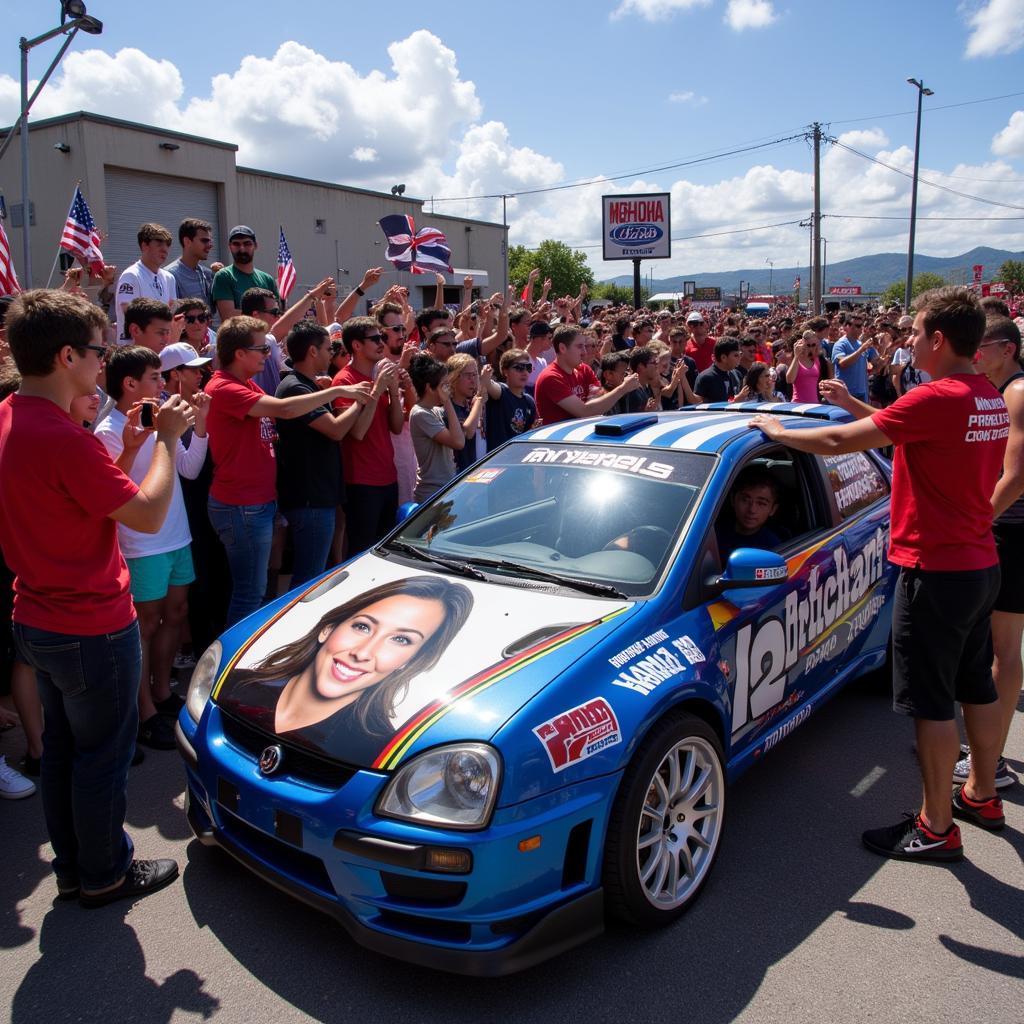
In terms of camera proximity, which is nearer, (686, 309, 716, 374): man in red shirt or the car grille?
the car grille

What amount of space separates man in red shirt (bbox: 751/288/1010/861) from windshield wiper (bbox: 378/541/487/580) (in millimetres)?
1424

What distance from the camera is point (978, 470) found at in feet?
10.3

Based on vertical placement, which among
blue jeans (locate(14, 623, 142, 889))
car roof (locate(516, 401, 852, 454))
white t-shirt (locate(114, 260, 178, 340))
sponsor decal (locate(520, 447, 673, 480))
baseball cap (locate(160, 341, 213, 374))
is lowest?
blue jeans (locate(14, 623, 142, 889))

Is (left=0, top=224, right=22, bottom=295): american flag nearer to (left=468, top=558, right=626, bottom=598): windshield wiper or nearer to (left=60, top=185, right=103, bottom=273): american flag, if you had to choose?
(left=60, top=185, right=103, bottom=273): american flag

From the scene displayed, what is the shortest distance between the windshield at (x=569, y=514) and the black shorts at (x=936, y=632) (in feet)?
3.03

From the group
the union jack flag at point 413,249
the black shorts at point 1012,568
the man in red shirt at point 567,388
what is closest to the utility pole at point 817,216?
the union jack flag at point 413,249

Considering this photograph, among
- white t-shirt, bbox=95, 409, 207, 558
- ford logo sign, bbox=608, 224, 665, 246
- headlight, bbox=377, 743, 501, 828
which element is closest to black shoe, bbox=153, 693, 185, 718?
white t-shirt, bbox=95, 409, 207, 558

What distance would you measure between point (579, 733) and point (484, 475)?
1.77 m

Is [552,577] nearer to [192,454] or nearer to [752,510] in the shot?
[752,510]

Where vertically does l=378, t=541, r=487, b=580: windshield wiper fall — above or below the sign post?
below

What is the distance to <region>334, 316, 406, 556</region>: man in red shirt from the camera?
542 cm

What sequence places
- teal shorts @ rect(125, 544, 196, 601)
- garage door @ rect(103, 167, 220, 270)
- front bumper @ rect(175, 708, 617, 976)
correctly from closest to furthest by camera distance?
front bumper @ rect(175, 708, 617, 976) → teal shorts @ rect(125, 544, 196, 601) → garage door @ rect(103, 167, 220, 270)

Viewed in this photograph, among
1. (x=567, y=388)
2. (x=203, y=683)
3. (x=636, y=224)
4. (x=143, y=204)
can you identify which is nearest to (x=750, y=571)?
(x=203, y=683)

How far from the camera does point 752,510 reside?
12.8 feet
